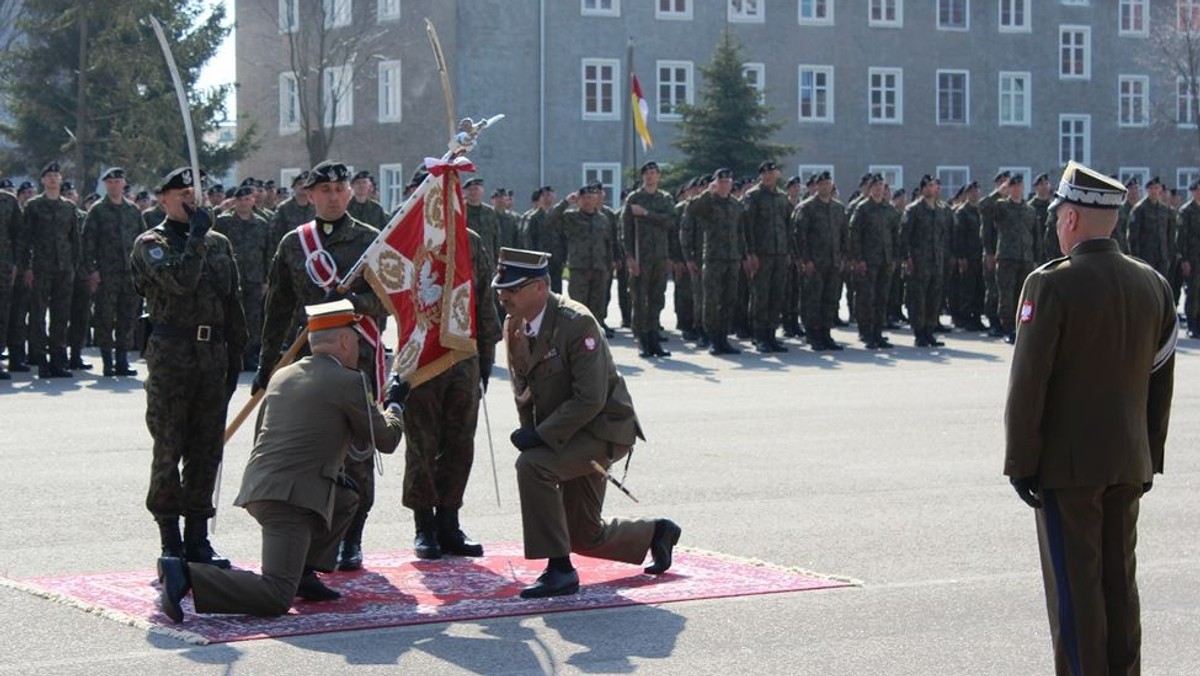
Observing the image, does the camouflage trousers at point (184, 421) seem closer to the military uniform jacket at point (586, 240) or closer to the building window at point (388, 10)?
the military uniform jacket at point (586, 240)

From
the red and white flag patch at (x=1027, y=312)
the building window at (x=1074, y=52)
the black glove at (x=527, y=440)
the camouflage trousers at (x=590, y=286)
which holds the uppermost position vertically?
the building window at (x=1074, y=52)

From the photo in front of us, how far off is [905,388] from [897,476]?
21.0 feet

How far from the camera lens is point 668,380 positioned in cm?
2023

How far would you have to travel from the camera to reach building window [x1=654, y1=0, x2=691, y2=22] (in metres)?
58.5

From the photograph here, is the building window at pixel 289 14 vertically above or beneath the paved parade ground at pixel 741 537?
above

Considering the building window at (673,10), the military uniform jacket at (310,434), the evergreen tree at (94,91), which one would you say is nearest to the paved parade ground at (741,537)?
the military uniform jacket at (310,434)

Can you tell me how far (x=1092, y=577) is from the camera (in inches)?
265

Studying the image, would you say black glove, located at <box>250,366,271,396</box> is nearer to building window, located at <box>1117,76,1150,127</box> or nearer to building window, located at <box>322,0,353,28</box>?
building window, located at <box>322,0,353,28</box>

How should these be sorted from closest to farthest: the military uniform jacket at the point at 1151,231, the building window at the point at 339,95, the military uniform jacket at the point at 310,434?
the military uniform jacket at the point at 310,434, the military uniform jacket at the point at 1151,231, the building window at the point at 339,95

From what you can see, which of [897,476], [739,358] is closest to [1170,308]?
[897,476]

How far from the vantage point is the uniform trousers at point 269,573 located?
27.9ft

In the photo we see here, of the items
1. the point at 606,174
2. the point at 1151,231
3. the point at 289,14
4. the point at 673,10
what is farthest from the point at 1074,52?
the point at 1151,231

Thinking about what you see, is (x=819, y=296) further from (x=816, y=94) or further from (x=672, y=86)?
(x=816, y=94)

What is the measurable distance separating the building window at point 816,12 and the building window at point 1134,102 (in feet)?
37.5
